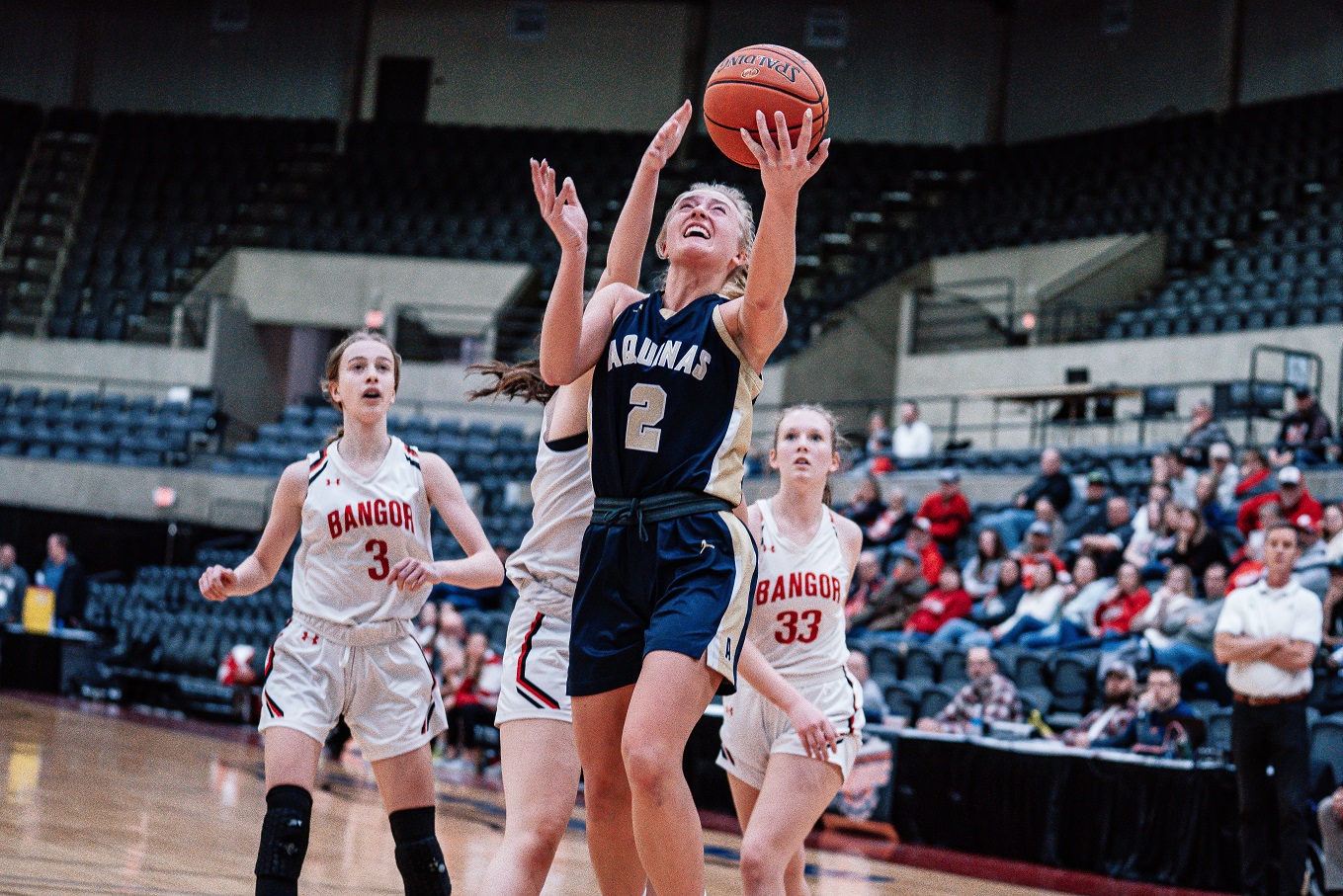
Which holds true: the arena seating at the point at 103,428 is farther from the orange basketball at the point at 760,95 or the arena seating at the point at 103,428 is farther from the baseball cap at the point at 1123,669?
the orange basketball at the point at 760,95

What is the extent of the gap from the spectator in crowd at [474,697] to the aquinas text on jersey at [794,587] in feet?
23.7

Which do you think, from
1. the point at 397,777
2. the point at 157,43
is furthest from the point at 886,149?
the point at 397,777

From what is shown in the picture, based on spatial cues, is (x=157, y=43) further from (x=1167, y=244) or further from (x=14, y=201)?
(x=1167, y=244)

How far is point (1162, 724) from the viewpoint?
8.31m

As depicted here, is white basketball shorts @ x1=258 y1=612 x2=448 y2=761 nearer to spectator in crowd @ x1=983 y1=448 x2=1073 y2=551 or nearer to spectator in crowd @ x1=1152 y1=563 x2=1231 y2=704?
spectator in crowd @ x1=1152 y1=563 x2=1231 y2=704

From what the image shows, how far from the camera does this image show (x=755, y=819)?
4051 millimetres

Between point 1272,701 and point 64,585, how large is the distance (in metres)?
12.4

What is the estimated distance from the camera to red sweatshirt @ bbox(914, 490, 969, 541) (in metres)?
12.5

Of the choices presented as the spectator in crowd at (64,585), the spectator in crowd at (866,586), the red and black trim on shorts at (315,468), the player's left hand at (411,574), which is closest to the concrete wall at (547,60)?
the spectator in crowd at (64,585)

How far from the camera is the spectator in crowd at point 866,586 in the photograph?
1138 centimetres

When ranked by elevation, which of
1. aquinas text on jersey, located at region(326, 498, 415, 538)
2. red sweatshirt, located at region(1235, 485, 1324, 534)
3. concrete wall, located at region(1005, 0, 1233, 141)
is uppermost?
concrete wall, located at region(1005, 0, 1233, 141)

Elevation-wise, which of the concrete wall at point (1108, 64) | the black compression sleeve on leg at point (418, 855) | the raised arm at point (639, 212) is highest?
the concrete wall at point (1108, 64)

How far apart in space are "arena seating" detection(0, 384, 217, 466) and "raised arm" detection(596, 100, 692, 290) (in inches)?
678

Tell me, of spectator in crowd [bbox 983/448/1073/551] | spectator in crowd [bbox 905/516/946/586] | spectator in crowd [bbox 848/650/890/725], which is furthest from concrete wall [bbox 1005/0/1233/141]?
spectator in crowd [bbox 848/650/890/725]
